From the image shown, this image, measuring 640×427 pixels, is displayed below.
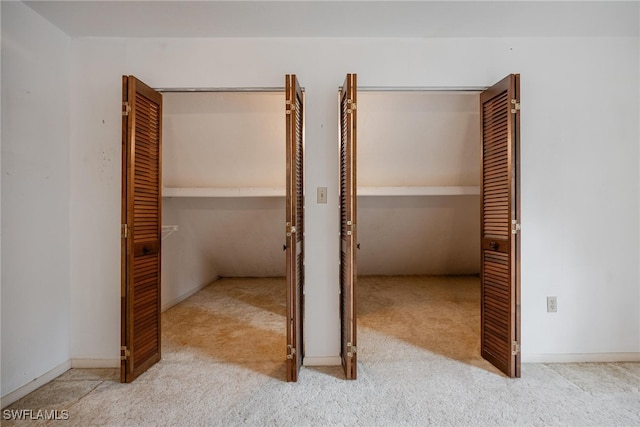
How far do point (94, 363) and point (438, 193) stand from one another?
3.40 m

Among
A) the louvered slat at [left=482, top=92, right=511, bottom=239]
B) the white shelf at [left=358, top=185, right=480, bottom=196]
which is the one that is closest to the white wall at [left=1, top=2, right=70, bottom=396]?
the white shelf at [left=358, top=185, right=480, bottom=196]

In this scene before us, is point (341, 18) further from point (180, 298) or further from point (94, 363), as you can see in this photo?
point (180, 298)

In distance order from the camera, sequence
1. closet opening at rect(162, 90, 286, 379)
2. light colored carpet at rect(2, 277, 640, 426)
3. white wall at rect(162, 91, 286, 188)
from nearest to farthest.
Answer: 1. light colored carpet at rect(2, 277, 640, 426)
2. closet opening at rect(162, 90, 286, 379)
3. white wall at rect(162, 91, 286, 188)

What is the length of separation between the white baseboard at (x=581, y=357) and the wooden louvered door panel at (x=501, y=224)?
320 mm

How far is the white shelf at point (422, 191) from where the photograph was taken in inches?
144

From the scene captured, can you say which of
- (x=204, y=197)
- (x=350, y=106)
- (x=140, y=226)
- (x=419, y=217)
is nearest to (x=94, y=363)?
(x=140, y=226)

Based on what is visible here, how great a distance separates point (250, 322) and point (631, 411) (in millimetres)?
2764

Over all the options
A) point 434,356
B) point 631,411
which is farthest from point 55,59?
point 631,411

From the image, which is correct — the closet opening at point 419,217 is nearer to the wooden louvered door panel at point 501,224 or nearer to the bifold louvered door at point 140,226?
the wooden louvered door panel at point 501,224

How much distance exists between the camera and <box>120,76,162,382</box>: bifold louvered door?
6.63 ft

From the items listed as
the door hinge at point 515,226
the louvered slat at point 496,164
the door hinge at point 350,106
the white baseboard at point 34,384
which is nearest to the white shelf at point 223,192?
the door hinge at point 350,106

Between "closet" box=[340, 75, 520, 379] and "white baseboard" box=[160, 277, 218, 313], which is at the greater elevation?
Answer: "closet" box=[340, 75, 520, 379]

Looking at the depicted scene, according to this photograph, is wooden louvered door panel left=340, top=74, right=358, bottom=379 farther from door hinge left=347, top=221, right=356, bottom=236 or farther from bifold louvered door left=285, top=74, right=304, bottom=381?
bifold louvered door left=285, top=74, right=304, bottom=381

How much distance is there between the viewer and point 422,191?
3.67 m
